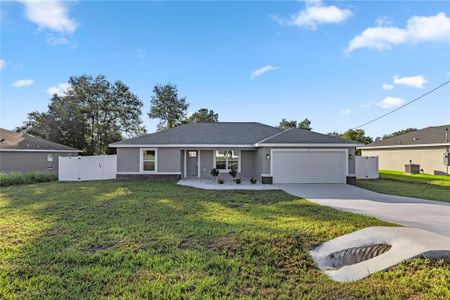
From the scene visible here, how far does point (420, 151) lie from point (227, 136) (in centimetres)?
1867

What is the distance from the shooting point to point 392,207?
8516 mm

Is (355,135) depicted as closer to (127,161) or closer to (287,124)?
(287,124)

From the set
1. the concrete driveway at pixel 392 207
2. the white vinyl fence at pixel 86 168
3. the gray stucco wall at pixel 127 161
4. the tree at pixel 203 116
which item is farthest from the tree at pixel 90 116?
the concrete driveway at pixel 392 207

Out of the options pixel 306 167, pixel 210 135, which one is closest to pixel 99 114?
pixel 210 135

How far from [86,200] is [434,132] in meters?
29.4

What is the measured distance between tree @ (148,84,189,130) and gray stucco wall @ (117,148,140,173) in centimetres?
2131

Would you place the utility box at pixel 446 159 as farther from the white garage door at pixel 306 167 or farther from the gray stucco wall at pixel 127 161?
the gray stucco wall at pixel 127 161

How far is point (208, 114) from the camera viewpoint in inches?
1703

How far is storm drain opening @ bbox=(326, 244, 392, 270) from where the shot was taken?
457 centimetres

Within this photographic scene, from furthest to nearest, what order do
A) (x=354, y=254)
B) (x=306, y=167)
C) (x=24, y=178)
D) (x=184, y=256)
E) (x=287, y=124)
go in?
(x=287, y=124) → (x=24, y=178) → (x=306, y=167) → (x=354, y=254) → (x=184, y=256)

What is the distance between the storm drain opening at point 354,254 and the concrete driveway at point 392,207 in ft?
6.31

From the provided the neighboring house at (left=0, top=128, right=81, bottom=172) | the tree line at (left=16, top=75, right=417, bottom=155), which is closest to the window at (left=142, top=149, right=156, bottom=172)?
the neighboring house at (left=0, top=128, right=81, bottom=172)

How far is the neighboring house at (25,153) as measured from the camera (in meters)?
19.7

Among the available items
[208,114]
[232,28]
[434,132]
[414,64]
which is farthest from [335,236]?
[208,114]
